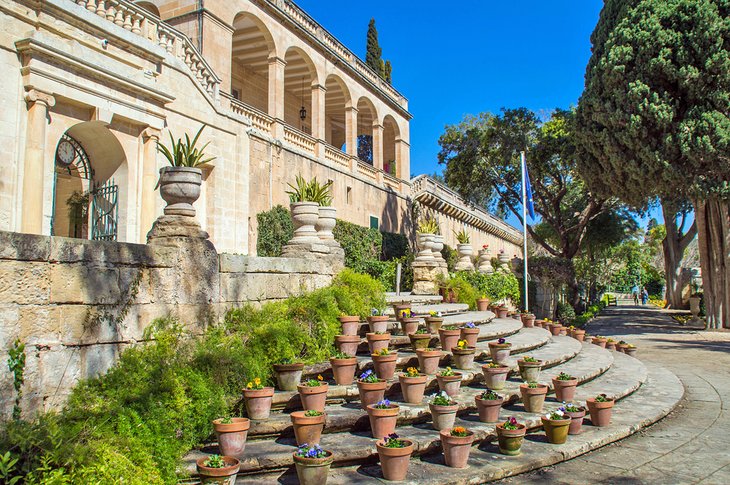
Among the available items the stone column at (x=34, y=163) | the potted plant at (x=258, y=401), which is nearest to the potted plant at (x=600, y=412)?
the potted plant at (x=258, y=401)

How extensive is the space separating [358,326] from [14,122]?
7018mm

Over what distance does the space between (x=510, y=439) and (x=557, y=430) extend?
0.67 m

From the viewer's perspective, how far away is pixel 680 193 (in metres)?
16.4

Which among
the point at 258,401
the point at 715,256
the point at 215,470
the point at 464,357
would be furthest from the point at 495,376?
the point at 715,256

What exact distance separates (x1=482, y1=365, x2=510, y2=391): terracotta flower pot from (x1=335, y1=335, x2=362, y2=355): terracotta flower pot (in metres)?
1.59

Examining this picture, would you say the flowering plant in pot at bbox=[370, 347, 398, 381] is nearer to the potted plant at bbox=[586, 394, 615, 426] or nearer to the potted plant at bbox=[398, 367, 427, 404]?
the potted plant at bbox=[398, 367, 427, 404]

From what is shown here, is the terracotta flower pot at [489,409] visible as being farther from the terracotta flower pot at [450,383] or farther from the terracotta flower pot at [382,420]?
the terracotta flower pot at [382,420]

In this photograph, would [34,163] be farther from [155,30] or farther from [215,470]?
[215,470]

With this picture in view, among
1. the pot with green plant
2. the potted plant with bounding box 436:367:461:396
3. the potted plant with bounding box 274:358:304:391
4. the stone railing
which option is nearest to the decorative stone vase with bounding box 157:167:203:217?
the potted plant with bounding box 274:358:304:391

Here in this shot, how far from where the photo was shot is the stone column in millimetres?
9438

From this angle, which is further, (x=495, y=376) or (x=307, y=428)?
(x=495, y=376)

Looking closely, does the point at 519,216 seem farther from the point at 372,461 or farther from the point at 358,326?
the point at 372,461

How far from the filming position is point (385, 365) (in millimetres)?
6273

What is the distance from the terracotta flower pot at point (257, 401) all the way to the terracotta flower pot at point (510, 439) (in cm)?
219
